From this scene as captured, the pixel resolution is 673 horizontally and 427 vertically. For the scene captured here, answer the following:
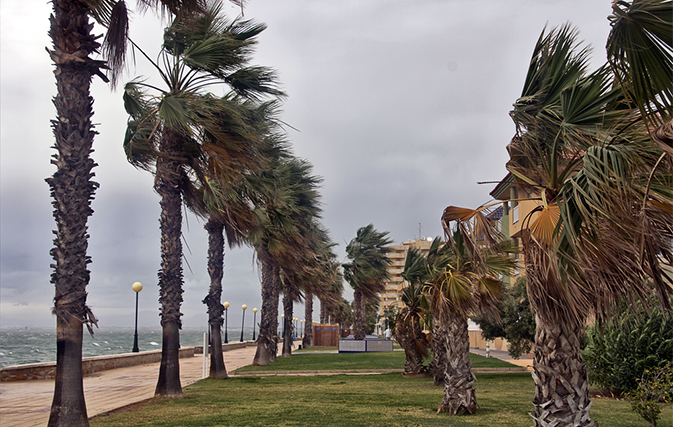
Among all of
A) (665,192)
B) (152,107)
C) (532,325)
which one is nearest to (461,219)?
(665,192)

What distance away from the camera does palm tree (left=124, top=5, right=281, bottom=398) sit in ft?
40.2

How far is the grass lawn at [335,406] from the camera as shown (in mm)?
9336

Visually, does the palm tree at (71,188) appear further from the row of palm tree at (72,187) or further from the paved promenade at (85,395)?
the paved promenade at (85,395)

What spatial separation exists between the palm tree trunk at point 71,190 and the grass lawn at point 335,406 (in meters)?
1.81

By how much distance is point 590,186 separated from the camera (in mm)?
4191

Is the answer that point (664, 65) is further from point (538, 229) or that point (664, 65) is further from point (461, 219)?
point (461, 219)

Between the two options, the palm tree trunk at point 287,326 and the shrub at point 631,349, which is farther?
the palm tree trunk at point 287,326

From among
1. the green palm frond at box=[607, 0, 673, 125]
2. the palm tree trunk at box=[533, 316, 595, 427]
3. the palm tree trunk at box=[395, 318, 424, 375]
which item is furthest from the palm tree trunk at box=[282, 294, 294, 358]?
the green palm frond at box=[607, 0, 673, 125]

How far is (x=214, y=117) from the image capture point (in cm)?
1181

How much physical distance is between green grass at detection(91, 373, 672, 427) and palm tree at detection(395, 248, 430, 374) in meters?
1.53

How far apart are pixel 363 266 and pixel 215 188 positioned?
25.4m

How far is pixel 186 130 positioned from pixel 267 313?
15.1 meters

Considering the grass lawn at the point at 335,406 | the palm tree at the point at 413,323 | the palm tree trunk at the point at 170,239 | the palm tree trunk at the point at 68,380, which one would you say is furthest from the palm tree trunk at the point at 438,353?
the palm tree trunk at the point at 68,380

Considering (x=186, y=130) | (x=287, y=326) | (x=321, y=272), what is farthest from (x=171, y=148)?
(x=287, y=326)
